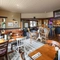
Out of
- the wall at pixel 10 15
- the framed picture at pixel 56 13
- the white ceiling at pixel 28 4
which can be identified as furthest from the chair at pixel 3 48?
the framed picture at pixel 56 13

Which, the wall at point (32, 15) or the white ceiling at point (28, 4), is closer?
the white ceiling at point (28, 4)

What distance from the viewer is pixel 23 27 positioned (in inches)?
305

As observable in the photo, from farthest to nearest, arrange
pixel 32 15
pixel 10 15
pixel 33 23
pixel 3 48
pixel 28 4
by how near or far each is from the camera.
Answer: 1. pixel 33 23
2. pixel 32 15
3. pixel 10 15
4. pixel 28 4
5. pixel 3 48

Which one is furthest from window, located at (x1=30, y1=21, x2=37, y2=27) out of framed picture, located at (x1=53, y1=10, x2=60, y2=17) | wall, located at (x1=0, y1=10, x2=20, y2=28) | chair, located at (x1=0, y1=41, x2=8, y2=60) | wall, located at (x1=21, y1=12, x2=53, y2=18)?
chair, located at (x1=0, y1=41, x2=8, y2=60)

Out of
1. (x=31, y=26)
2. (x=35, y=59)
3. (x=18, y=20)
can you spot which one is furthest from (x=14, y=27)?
(x=35, y=59)

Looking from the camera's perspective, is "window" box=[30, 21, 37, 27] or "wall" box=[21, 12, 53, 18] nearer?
"wall" box=[21, 12, 53, 18]

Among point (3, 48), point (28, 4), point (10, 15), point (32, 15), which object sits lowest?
point (3, 48)

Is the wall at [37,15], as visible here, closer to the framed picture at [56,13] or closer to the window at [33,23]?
the framed picture at [56,13]

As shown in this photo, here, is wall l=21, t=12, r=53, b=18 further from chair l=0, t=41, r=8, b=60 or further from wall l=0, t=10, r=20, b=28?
chair l=0, t=41, r=8, b=60

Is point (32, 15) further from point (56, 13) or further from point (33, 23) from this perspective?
point (56, 13)

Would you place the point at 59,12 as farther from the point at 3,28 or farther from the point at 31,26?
the point at 3,28

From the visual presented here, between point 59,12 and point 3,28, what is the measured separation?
6051mm

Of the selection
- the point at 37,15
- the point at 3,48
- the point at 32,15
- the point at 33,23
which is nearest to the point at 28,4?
the point at 32,15

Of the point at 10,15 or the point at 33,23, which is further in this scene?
the point at 33,23
